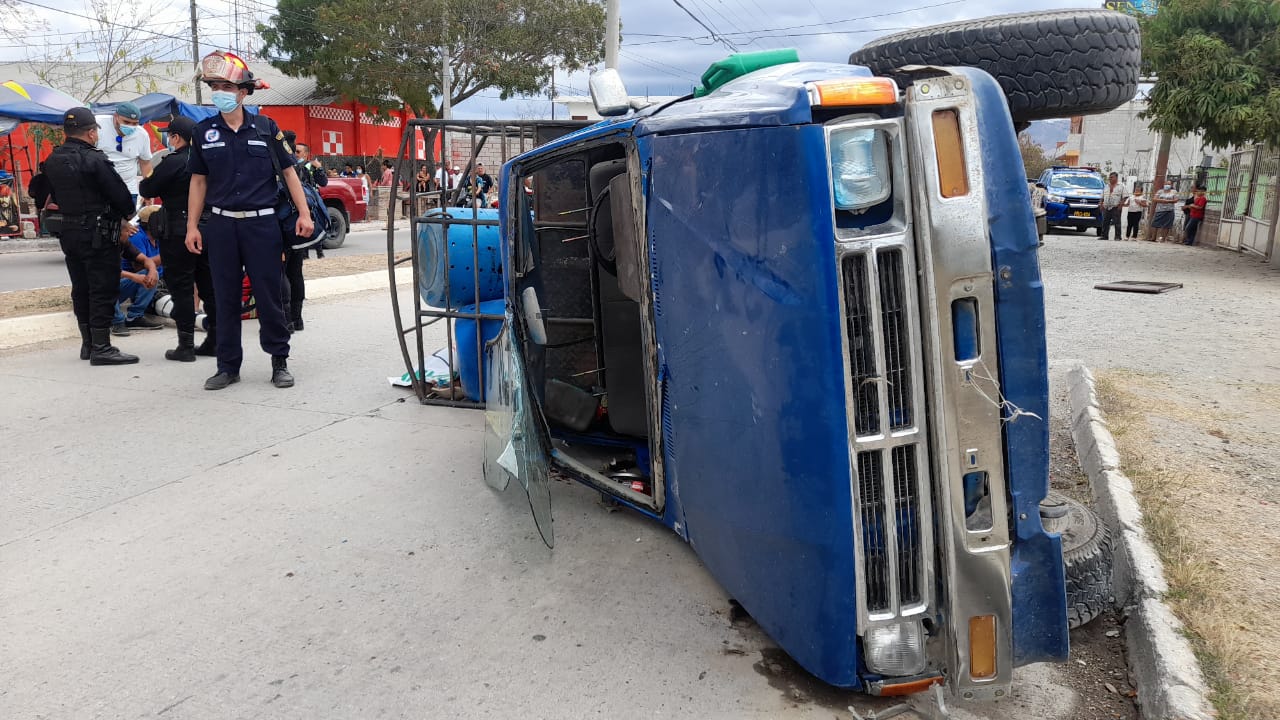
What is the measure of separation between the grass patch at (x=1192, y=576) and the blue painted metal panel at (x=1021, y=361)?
0.55m

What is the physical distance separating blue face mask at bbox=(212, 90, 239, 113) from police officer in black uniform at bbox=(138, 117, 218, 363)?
0.87 m

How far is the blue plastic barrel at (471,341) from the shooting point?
528 centimetres

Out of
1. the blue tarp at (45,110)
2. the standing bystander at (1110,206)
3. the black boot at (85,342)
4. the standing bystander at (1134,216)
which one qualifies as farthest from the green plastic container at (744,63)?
the standing bystander at (1134,216)

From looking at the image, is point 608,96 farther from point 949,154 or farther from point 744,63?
point 949,154

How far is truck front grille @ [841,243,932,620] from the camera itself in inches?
86.8

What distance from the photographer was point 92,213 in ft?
20.6

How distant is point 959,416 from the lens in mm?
2211

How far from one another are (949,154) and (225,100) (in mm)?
4883

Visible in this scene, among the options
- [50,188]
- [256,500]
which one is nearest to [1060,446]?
[256,500]

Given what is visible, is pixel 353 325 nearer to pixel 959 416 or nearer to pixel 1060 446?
pixel 1060 446

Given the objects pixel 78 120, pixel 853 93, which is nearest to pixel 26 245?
pixel 78 120

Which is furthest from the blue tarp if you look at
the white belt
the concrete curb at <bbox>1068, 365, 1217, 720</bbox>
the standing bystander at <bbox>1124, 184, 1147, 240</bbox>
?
the standing bystander at <bbox>1124, 184, 1147, 240</bbox>

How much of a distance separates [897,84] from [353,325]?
7.19m

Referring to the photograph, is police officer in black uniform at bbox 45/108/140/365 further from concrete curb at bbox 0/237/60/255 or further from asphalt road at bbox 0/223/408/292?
concrete curb at bbox 0/237/60/255
